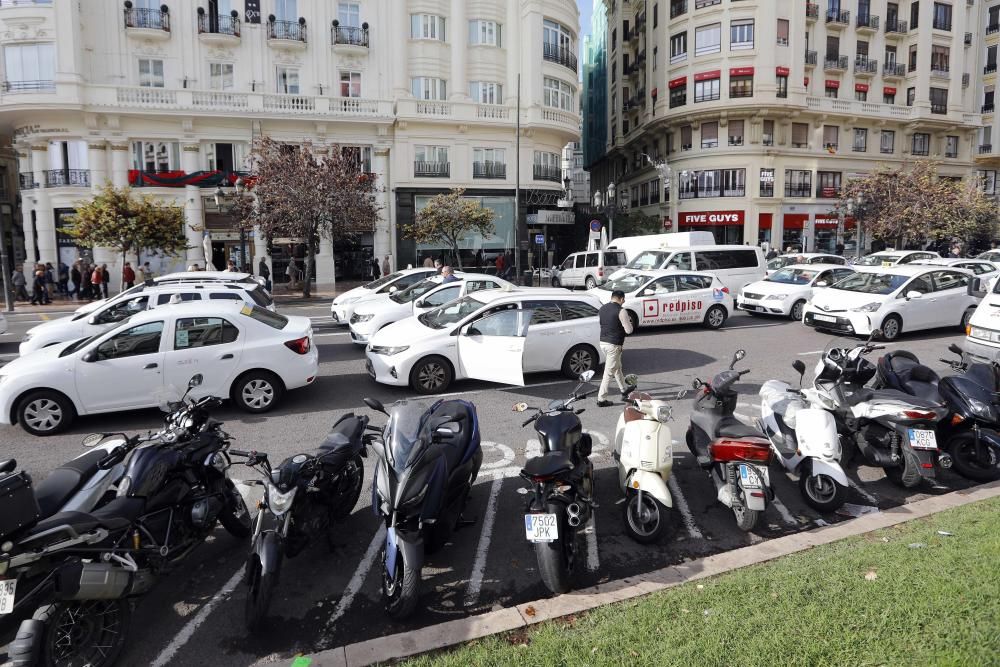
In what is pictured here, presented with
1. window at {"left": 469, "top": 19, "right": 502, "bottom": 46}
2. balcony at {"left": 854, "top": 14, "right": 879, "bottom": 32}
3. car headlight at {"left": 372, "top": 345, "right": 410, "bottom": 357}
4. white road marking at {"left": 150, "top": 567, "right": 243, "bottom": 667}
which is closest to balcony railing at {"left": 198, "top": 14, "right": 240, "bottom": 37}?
window at {"left": 469, "top": 19, "right": 502, "bottom": 46}

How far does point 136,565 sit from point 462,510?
8.07 ft

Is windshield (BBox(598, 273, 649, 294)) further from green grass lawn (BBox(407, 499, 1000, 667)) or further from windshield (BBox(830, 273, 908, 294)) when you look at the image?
green grass lawn (BBox(407, 499, 1000, 667))

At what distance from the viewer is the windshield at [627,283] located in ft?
52.1

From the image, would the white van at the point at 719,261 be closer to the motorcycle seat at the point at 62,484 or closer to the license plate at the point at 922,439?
the license plate at the point at 922,439

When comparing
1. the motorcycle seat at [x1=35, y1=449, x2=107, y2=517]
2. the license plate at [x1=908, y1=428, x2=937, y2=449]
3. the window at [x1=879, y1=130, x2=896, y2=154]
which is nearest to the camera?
the motorcycle seat at [x1=35, y1=449, x2=107, y2=517]

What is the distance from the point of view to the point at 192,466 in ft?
15.6

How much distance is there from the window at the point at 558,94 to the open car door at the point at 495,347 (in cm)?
2844

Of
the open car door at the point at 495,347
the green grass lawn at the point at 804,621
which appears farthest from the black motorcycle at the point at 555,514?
the open car door at the point at 495,347

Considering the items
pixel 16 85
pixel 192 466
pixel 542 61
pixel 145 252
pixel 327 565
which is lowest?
pixel 327 565

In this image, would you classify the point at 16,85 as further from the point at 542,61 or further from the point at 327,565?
the point at 327,565

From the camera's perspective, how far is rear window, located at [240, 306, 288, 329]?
9.09 metres

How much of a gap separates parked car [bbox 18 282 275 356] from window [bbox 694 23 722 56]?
38.5 meters

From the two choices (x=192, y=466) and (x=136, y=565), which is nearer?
(x=136, y=565)

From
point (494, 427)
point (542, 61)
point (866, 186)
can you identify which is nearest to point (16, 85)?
point (542, 61)
